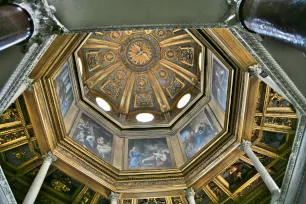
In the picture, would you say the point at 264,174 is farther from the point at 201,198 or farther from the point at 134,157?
the point at 134,157

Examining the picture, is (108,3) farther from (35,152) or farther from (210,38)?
(35,152)

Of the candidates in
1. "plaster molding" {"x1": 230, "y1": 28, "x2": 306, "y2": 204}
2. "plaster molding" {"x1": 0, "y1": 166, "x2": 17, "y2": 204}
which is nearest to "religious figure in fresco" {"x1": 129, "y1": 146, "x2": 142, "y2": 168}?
"plaster molding" {"x1": 0, "y1": 166, "x2": 17, "y2": 204}

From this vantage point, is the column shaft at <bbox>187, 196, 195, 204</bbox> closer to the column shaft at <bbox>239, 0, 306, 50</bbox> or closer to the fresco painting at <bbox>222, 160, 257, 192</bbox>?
the fresco painting at <bbox>222, 160, 257, 192</bbox>

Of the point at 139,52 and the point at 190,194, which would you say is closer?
the point at 190,194

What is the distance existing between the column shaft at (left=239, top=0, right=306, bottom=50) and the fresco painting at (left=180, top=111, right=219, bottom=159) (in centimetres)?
815

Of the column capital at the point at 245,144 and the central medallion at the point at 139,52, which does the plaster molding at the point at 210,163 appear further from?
the central medallion at the point at 139,52

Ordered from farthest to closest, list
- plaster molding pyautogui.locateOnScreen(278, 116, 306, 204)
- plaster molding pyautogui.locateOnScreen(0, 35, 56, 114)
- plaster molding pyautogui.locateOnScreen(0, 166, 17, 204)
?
plaster molding pyautogui.locateOnScreen(0, 166, 17, 204) → plaster molding pyautogui.locateOnScreen(278, 116, 306, 204) → plaster molding pyautogui.locateOnScreen(0, 35, 56, 114)

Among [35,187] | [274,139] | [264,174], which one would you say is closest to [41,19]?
[35,187]

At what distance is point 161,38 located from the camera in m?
17.4

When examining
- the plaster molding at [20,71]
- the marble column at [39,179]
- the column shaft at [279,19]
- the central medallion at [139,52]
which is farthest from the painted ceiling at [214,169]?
the central medallion at [139,52]

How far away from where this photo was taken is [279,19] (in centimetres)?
323

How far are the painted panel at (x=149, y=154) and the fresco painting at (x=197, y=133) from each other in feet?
3.08

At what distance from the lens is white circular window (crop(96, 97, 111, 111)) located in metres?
Answer: 15.2

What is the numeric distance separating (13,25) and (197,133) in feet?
33.5
